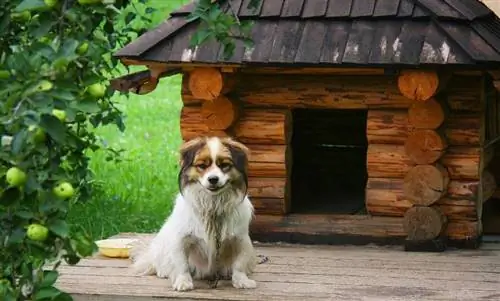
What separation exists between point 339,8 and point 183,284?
205cm

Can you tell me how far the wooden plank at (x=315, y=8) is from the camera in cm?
703

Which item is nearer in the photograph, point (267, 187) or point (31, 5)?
point (31, 5)

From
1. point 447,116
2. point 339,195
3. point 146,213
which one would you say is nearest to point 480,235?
point 447,116

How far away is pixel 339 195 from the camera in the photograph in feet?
27.6

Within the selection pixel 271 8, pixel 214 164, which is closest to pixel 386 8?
pixel 271 8

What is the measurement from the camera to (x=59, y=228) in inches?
132

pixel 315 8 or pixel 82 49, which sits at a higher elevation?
pixel 315 8

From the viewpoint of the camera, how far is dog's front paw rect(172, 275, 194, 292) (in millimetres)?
5953

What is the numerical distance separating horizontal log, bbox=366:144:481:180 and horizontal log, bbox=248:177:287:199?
559mm

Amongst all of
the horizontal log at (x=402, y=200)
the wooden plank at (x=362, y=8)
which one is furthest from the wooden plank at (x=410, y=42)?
the horizontal log at (x=402, y=200)

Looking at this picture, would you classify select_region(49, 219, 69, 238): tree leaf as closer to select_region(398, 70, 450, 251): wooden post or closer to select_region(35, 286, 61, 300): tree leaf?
select_region(35, 286, 61, 300): tree leaf

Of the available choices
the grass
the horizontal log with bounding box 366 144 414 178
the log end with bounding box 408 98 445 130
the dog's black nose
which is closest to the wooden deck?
the horizontal log with bounding box 366 144 414 178

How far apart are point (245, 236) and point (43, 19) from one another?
2.91 meters

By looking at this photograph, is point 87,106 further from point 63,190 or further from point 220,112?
point 220,112
